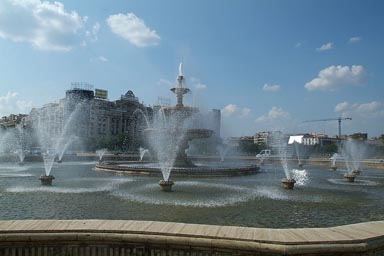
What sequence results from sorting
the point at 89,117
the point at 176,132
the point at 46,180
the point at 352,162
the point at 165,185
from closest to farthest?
the point at 165,185, the point at 46,180, the point at 176,132, the point at 352,162, the point at 89,117

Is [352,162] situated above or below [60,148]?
below

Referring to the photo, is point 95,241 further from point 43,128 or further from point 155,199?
point 43,128

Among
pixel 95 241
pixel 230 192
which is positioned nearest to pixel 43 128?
pixel 230 192

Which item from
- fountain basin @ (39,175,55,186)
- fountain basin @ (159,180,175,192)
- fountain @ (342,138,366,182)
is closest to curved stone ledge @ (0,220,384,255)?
fountain basin @ (159,180,175,192)

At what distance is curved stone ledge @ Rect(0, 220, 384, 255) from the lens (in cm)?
453

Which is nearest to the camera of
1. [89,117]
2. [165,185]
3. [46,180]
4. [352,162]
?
[165,185]

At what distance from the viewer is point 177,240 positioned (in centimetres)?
469

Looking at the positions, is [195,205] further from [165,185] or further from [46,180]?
[46,180]

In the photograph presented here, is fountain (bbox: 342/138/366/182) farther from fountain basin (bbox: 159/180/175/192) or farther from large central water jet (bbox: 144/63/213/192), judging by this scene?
fountain basin (bbox: 159/180/175/192)

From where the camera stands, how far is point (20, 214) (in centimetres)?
1002

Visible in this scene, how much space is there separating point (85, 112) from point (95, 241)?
111m

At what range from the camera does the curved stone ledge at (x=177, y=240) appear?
178 inches

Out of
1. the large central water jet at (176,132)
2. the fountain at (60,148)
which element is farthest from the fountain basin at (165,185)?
the fountain at (60,148)

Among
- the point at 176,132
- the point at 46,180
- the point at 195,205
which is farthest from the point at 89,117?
the point at 195,205
